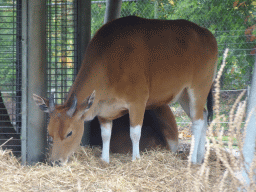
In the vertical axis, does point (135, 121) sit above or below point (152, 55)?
below

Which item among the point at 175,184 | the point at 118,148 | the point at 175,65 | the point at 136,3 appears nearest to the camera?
the point at 175,184

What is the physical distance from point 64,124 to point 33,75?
32.2 inches

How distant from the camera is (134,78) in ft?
16.7

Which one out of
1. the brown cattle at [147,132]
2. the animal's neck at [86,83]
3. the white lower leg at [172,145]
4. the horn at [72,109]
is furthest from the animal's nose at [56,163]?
the white lower leg at [172,145]

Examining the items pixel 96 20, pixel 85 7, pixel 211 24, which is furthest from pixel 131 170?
pixel 96 20

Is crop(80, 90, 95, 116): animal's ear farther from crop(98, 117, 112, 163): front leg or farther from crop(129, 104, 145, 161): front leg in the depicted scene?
crop(98, 117, 112, 163): front leg

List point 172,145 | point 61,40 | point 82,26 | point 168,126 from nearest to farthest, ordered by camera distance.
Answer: point 82,26 < point 172,145 < point 168,126 < point 61,40

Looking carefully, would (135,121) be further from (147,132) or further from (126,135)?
(147,132)

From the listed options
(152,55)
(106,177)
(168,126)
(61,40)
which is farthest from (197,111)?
(61,40)

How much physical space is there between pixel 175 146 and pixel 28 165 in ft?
8.14

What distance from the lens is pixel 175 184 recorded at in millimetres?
3980

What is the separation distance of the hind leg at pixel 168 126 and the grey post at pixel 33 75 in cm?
214

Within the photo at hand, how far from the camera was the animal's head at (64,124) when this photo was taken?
14.5 ft

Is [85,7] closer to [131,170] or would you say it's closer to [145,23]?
[145,23]
